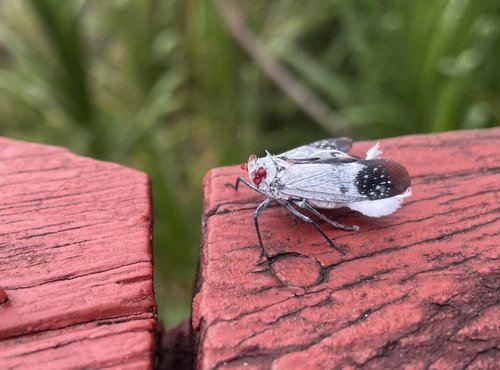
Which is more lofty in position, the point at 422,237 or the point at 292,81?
the point at 292,81

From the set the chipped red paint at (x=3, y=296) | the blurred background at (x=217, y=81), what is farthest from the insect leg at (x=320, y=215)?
the blurred background at (x=217, y=81)

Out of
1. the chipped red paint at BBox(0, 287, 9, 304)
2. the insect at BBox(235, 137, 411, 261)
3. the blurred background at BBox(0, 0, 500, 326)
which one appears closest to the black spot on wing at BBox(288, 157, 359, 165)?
the insect at BBox(235, 137, 411, 261)

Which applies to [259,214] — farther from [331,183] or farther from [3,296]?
[3,296]

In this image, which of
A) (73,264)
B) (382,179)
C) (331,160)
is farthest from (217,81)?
(73,264)

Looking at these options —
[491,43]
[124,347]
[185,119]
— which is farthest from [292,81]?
[124,347]

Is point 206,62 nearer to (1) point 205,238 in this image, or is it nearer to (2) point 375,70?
(2) point 375,70

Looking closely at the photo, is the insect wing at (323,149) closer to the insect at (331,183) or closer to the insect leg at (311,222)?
the insect at (331,183)
